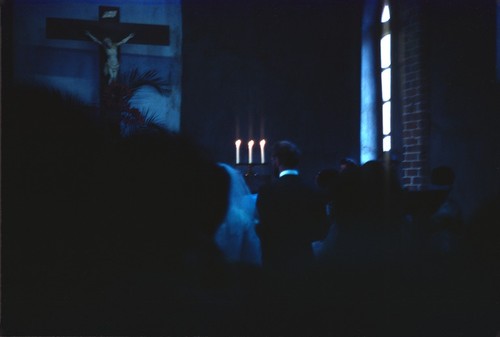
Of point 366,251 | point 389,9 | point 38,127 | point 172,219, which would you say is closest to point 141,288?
point 172,219

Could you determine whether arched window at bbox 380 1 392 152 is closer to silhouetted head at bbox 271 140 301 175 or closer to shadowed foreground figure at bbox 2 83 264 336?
shadowed foreground figure at bbox 2 83 264 336

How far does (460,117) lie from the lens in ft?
17.8

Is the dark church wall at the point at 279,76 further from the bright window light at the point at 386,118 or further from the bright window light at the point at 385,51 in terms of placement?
the bright window light at the point at 386,118

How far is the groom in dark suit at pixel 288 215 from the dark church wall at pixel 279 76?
352 centimetres

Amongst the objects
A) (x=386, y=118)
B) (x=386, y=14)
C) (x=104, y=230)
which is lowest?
(x=104, y=230)

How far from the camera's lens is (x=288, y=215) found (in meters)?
3.58

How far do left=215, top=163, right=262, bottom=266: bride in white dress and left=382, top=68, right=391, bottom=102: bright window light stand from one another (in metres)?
3.01

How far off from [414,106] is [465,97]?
1.72 ft

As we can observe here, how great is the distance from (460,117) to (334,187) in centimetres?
207

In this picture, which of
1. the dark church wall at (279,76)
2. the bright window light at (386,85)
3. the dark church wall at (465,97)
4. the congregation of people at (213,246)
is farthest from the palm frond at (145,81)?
the dark church wall at (465,97)

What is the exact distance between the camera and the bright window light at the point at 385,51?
673 cm

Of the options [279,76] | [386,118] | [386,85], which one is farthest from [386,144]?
[279,76]

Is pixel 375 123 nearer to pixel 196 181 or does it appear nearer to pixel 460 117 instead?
pixel 460 117

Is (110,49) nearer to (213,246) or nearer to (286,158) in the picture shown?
(213,246)
